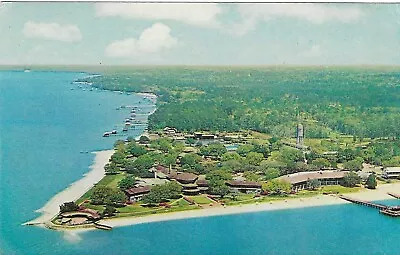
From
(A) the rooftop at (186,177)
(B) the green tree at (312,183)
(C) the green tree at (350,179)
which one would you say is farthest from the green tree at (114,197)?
(C) the green tree at (350,179)

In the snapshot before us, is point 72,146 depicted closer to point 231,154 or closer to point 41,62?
point 41,62

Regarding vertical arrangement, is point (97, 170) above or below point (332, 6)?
below

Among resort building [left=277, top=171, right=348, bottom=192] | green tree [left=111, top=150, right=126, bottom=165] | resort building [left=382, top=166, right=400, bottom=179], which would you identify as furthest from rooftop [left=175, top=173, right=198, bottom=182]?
resort building [left=382, top=166, right=400, bottom=179]

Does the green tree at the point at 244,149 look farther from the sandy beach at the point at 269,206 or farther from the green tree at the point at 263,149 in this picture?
the sandy beach at the point at 269,206

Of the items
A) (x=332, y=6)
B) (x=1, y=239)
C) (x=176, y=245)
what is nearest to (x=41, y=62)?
(x=1, y=239)

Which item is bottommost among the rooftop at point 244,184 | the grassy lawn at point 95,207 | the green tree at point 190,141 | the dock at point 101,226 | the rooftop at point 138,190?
the dock at point 101,226

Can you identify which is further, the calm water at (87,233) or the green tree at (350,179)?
the green tree at (350,179)
